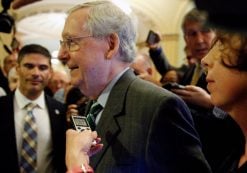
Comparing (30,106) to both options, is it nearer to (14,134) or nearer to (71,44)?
(14,134)

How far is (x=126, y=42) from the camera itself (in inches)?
68.3

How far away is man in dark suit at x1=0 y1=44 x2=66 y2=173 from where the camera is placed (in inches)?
103

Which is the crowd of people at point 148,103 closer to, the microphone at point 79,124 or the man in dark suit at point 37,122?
the microphone at point 79,124

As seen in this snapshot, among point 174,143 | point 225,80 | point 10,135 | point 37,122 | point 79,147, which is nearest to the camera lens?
point 225,80

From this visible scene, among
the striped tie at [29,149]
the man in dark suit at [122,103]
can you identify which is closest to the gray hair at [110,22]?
the man in dark suit at [122,103]

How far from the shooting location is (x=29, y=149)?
263cm

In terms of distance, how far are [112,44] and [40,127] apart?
116 cm

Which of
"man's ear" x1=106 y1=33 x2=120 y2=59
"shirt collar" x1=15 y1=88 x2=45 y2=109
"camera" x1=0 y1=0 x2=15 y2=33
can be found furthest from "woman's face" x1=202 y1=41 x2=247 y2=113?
"camera" x1=0 y1=0 x2=15 y2=33

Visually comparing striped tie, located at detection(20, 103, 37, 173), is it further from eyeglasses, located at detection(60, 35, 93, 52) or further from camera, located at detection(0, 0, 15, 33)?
eyeglasses, located at detection(60, 35, 93, 52)

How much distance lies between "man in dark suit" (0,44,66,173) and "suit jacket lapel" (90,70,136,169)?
3.64ft

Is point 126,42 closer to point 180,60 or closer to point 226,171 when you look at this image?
point 226,171


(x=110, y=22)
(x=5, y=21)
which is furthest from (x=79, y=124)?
(x=5, y=21)

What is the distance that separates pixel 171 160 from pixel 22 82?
1.67 metres

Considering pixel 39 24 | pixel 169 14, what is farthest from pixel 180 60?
pixel 39 24
